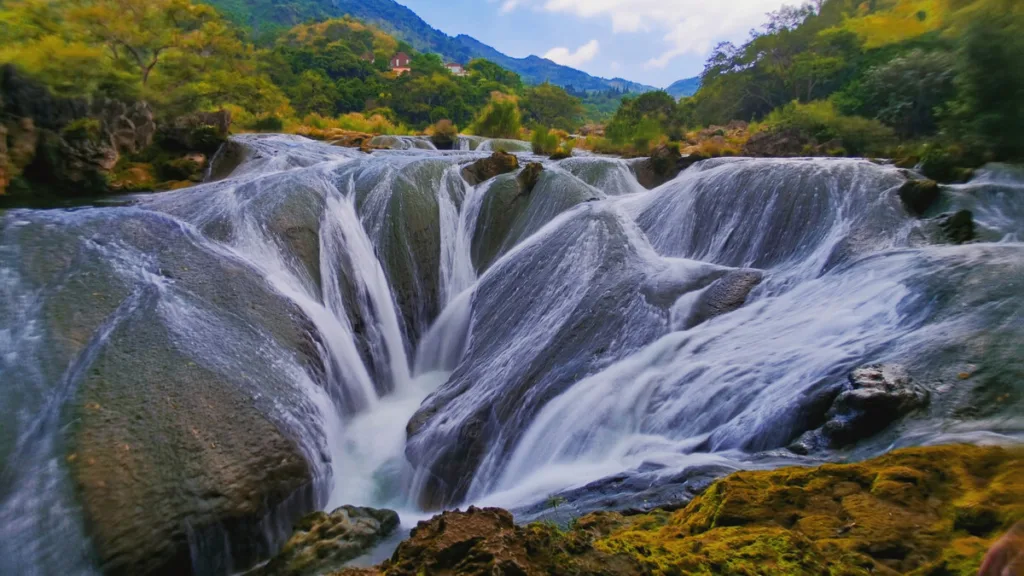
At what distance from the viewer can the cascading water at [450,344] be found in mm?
3766

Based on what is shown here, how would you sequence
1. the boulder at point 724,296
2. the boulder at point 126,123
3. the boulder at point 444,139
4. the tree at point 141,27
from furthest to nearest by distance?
the boulder at point 444,139
the tree at point 141,27
the boulder at point 126,123
the boulder at point 724,296

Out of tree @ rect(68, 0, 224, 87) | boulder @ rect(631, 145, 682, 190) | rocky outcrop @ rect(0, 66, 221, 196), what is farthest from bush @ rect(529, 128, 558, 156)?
tree @ rect(68, 0, 224, 87)

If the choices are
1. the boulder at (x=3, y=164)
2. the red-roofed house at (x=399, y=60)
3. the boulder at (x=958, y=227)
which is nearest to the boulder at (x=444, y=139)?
the boulder at (x=3, y=164)

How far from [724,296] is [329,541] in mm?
4797

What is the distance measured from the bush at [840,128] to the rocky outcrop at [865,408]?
Answer: 44.0 feet

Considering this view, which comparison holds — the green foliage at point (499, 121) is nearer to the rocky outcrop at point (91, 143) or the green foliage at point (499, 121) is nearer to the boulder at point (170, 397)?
the rocky outcrop at point (91, 143)

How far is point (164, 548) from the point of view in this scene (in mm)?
3709

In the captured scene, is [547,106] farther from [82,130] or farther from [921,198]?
[921,198]

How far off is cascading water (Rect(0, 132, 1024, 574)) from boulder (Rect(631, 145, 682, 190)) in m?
3.14

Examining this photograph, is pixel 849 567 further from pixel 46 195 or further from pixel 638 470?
pixel 46 195

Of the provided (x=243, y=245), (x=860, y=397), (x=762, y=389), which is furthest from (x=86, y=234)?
(x=860, y=397)

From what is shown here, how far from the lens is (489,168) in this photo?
10.8m

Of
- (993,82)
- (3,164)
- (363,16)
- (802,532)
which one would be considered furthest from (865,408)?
(363,16)

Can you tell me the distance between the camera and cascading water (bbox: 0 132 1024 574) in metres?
3.77
